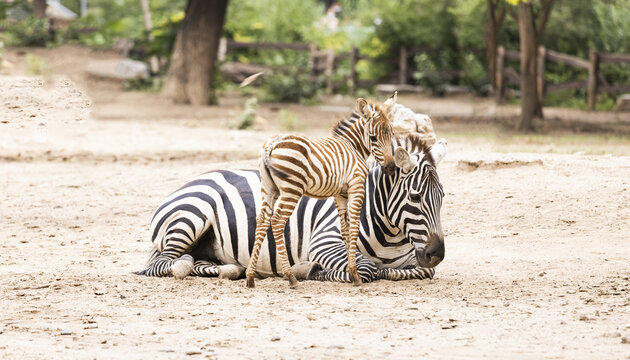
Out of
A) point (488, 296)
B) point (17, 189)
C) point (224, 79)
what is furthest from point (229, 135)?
point (224, 79)

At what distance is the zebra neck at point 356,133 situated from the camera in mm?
6875

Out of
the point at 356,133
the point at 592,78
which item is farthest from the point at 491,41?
the point at 356,133

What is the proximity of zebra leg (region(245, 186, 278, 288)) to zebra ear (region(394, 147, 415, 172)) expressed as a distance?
94 centimetres

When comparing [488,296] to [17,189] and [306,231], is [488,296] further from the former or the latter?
[17,189]

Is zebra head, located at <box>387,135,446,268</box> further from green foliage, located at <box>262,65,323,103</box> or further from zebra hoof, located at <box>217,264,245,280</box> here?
green foliage, located at <box>262,65,323,103</box>

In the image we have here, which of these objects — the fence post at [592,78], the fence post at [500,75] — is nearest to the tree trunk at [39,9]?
the fence post at [500,75]

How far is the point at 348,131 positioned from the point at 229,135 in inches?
386

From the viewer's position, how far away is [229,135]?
16.6 meters

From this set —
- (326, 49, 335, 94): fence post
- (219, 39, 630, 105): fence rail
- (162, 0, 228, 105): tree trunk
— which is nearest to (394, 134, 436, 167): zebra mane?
(162, 0, 228, 105): tree trunk

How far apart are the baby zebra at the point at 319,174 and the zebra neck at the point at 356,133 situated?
0.03 m

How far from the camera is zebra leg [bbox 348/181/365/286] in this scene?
650 cm

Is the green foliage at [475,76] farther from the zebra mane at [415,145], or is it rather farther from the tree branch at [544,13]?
the zebra mane at [415,145]

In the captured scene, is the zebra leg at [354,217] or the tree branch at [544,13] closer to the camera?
the zebra leg at [354,217]

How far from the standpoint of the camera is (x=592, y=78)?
2409 centimetres
